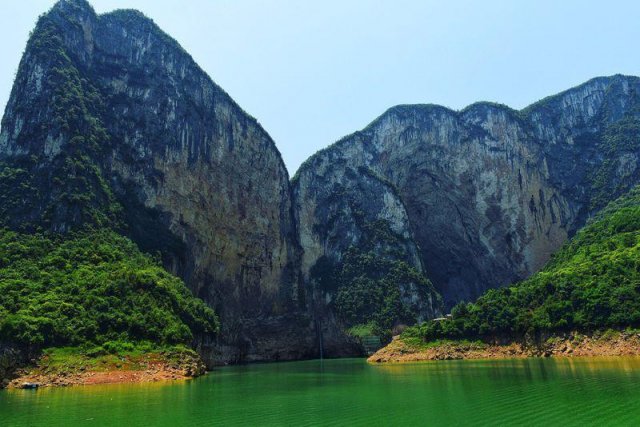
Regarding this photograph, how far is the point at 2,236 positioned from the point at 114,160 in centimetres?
2320

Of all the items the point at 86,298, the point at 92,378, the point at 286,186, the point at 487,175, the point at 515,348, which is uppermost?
the point at 286,186

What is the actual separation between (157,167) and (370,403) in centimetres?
6459

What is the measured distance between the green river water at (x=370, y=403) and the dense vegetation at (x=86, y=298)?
8634mm

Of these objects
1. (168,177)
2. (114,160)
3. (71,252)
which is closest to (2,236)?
(71,252)

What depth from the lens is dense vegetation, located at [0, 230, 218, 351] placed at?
3975cm

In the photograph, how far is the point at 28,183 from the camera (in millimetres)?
60156

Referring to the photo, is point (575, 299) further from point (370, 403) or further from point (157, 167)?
point (157, 167)

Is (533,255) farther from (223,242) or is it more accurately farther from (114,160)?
(114,160)

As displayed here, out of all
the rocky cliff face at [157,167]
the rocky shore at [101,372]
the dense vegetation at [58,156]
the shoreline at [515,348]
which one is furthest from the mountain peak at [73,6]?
the shoreline at [515,348]

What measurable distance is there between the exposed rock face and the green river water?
73924 mm

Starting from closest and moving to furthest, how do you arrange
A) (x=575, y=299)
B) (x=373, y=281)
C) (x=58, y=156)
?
1. (x=575, y=299)
2. (x=58, y=156)
3. (x=373, y=281)

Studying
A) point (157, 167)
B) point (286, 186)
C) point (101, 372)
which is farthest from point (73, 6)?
point (101, 372)

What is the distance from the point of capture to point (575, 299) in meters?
51.8

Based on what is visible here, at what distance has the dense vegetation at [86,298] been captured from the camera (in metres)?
39.8
